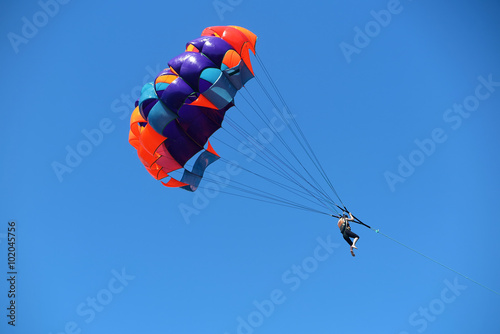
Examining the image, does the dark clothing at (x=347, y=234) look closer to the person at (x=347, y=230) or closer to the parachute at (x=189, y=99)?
the person at (x=347, y=230)

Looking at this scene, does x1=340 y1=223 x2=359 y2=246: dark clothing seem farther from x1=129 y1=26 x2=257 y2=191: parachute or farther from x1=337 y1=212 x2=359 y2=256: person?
x1=129 y1=26 x2=257 y2=191: parachute

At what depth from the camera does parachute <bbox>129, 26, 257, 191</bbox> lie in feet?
40.7

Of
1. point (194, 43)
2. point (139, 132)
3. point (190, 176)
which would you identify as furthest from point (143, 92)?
point (190, 176)

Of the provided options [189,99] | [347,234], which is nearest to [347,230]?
[347,234]

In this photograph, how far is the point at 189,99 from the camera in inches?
499

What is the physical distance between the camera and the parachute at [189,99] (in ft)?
40.7

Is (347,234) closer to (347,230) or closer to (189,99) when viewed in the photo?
(347,230)

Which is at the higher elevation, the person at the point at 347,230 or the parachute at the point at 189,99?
the parachute at the point at 189,99

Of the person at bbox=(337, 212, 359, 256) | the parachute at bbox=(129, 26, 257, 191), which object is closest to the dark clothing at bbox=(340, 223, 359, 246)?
the person at bbox=(337, 212, 359, 256)

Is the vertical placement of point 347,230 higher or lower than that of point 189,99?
lower

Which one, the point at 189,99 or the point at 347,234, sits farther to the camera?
the point at 189,99

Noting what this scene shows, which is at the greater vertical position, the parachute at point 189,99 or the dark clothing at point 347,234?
the parachute at point 189,99

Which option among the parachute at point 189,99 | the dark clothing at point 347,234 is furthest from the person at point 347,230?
the parachute at point 189,99

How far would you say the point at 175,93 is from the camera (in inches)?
485
